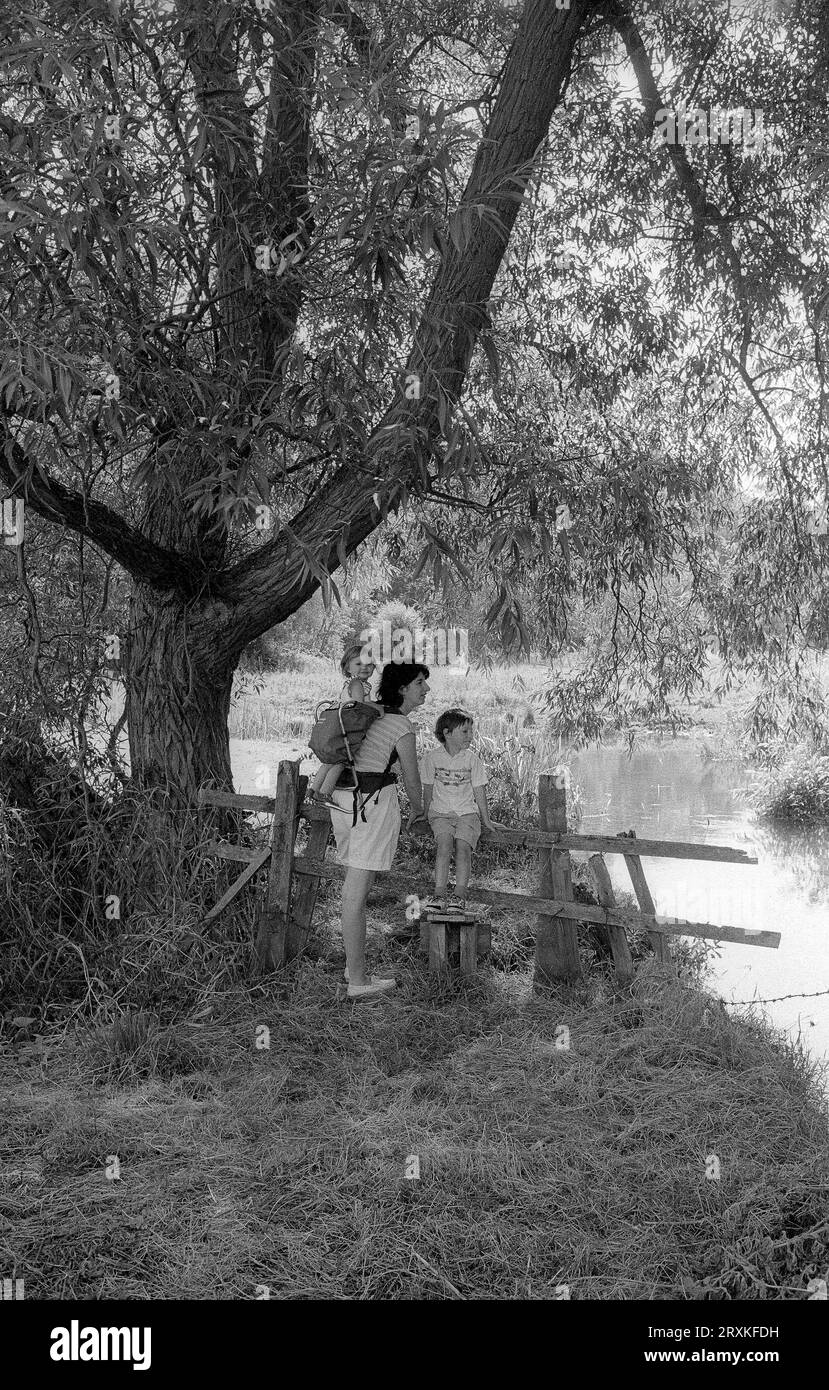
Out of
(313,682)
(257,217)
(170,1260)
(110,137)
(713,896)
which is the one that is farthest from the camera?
(313,682)

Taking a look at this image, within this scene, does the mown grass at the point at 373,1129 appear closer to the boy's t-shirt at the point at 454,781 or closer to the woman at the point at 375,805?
the woman at the point at 375,805

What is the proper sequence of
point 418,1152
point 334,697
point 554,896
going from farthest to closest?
point 334,697, point 554,896, point 418,1152

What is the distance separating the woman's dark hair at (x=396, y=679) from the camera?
4977mm

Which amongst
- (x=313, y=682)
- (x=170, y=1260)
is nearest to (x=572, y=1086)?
(x=170, y=1260)

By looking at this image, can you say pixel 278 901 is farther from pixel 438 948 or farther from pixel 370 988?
pixel 438 948

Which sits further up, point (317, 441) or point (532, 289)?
point (532, 289)

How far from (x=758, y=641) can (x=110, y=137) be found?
5.01 metres

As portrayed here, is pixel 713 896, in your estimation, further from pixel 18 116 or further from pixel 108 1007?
pixel 18 116

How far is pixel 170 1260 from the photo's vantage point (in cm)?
310

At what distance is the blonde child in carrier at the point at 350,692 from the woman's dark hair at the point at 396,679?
77mm

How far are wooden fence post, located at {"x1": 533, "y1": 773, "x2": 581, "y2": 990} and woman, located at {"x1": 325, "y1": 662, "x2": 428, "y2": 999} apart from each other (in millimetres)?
620

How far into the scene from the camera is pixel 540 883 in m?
5.11

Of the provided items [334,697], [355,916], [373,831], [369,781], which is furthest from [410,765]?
[334,697]

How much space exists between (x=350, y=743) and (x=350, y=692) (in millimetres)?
242
